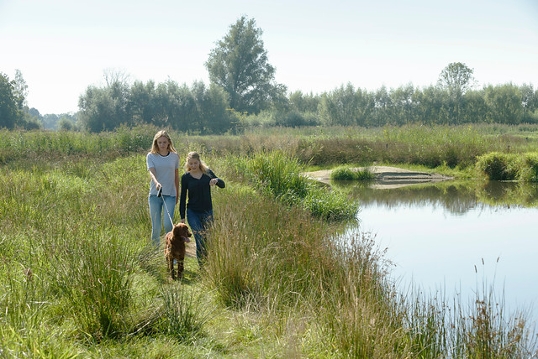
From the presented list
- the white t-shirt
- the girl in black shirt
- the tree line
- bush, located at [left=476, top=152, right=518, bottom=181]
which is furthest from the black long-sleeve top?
the tree line

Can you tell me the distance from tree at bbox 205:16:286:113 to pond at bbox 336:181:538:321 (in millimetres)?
41841

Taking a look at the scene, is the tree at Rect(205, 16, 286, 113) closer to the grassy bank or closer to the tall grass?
the tall grass

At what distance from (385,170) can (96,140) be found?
442 inches

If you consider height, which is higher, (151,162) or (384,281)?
(151,162)

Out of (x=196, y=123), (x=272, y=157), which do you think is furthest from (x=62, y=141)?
(x=196, y=123)

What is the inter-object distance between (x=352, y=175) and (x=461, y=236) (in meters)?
11.9

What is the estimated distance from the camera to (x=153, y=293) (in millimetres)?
5938

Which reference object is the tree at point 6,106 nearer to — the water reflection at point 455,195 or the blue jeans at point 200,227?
the water reflection at point 455,195

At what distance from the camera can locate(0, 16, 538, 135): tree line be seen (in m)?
43.3

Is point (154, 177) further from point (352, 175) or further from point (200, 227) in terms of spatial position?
point (352, 175)

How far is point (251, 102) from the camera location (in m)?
63.0

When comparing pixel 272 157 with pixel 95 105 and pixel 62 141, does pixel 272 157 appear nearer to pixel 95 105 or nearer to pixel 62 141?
pixel 62 141

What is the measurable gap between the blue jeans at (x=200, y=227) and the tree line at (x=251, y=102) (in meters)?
33.3

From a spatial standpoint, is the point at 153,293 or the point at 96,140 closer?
the point at 153,293
